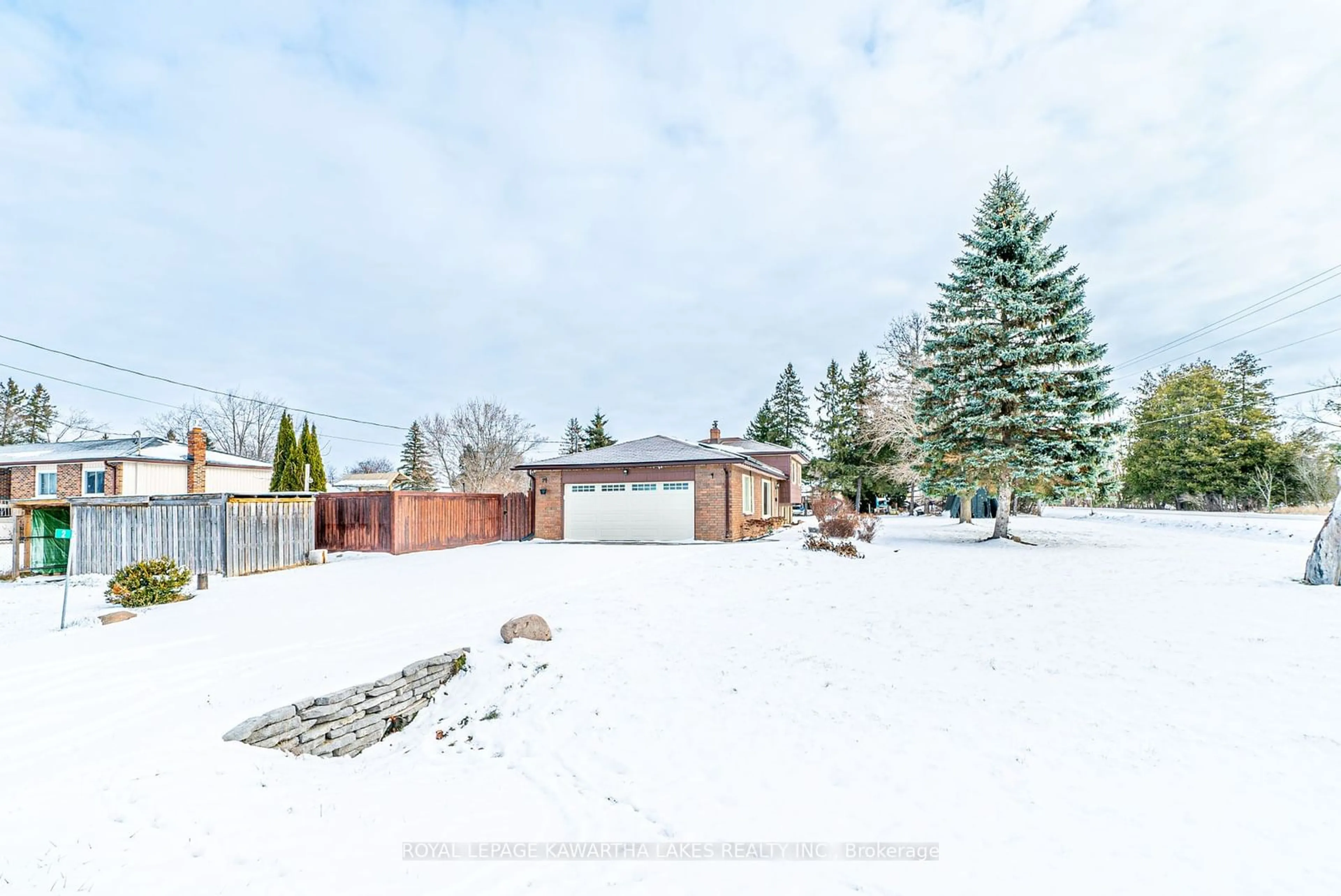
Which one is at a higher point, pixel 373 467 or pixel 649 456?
pixel 373 467

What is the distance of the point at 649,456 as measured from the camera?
1723cm

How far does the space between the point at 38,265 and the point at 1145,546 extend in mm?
32648

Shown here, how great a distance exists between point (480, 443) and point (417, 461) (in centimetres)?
638

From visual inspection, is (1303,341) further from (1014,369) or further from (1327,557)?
(1327,557)

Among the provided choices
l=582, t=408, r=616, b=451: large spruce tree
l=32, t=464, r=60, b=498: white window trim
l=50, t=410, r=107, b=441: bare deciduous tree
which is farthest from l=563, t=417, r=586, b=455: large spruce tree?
l=50, t=410, r=107, b=441: bare deciduous tree

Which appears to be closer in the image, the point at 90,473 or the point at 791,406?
the point at 90,473

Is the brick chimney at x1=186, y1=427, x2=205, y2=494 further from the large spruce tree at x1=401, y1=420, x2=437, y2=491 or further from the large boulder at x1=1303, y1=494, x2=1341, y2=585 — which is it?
the large boulder at x1=1303, y1=494, x2=1341, y2=585

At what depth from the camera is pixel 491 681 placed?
19.5 feet

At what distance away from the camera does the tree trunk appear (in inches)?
634

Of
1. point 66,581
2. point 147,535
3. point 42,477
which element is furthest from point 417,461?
point 66,581

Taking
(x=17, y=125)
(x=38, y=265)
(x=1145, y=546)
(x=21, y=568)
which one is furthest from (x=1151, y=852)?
(x=38, y=265)

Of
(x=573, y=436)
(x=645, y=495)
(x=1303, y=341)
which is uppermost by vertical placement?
(x=1303, y=341)

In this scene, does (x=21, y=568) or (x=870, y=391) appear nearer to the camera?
(x=21, y=568)

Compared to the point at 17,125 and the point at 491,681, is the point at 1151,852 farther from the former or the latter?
the point at 17,125
